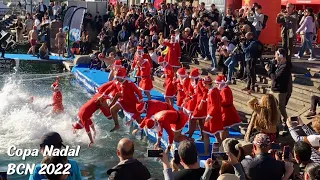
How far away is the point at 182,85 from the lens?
11617 mm

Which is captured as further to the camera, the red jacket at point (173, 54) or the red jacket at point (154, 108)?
the red jacket at point (173, 54)

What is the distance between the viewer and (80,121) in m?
10.5

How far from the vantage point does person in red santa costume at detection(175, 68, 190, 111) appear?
11492 millimetres

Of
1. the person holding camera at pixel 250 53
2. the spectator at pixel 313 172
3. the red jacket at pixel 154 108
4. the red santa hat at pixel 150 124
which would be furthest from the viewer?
the person holding camera at pixel 250 53

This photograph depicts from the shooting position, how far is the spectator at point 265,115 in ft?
23.7

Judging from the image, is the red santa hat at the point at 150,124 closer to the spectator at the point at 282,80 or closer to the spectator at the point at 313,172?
the spectator at the point at 282,80

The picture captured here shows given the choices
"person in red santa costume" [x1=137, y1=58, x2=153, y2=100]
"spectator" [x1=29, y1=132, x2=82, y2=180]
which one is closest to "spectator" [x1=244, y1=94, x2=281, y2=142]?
"spectator" [x1=29, y1=132, x2=82, y2=180]

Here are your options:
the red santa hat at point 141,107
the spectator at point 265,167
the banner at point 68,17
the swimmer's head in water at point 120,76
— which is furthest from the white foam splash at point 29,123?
the banner at point 68,17

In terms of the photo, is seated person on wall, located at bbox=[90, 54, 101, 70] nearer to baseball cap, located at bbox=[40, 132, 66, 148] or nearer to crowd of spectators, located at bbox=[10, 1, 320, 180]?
crowd of spectators, located at bbox=[10, 1, 320, 180]

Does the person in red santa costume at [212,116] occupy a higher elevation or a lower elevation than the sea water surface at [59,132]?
higher

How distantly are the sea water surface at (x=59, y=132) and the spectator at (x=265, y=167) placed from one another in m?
3.88

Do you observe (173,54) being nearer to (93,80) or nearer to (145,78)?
(145,78)

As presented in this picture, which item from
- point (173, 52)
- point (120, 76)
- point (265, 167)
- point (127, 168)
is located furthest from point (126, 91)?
point (127, 168)

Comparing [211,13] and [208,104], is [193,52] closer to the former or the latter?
[211,13]
